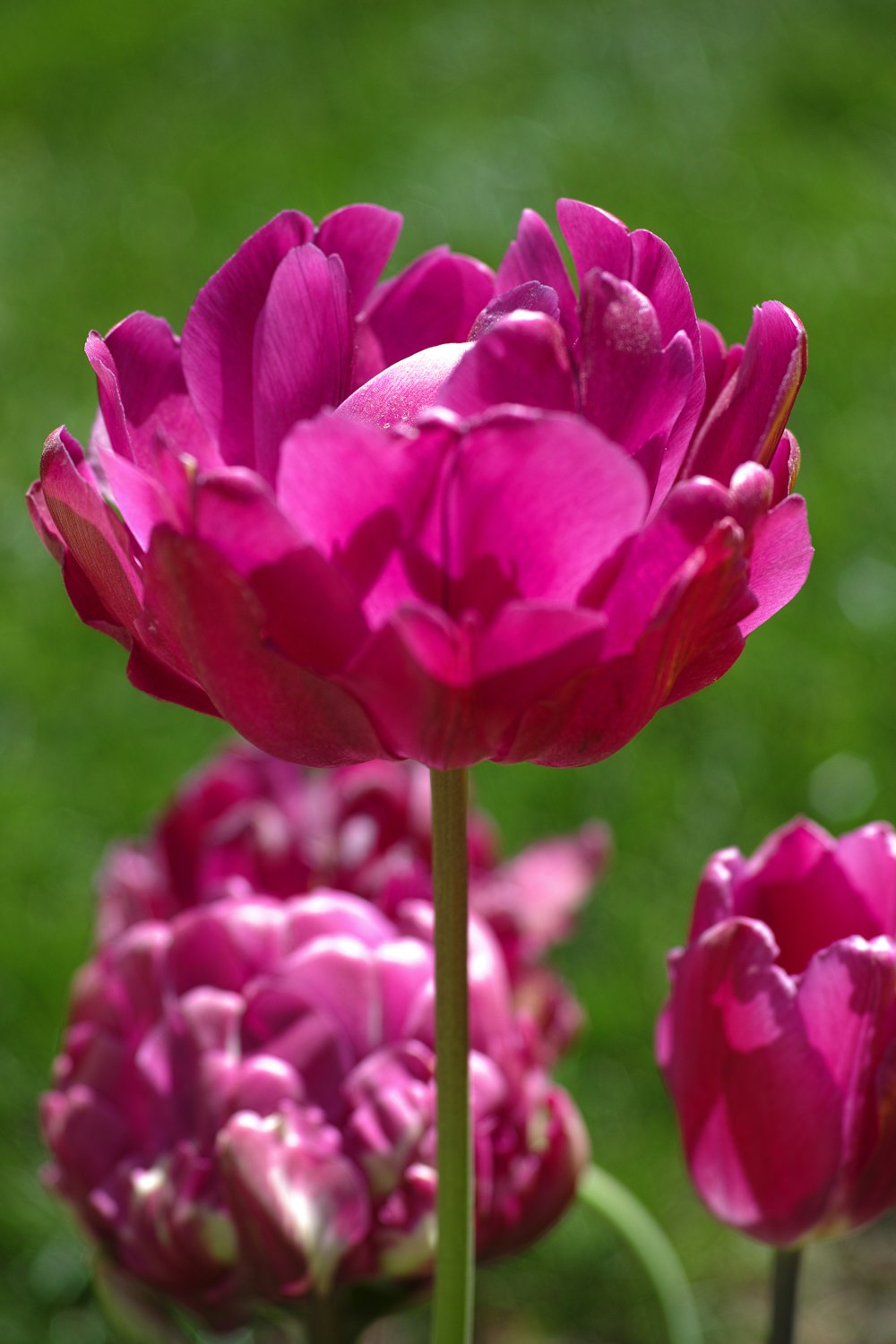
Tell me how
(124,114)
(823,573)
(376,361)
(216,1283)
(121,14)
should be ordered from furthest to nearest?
(121,14) < (124,114) < (823,573) < (216,1283) < (376,361)

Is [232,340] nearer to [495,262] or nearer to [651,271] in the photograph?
[651,271]

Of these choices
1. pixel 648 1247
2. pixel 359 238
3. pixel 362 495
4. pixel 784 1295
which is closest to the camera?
pixel 362 495

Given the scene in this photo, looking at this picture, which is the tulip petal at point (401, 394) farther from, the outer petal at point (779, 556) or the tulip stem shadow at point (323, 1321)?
the tulip stem shadow at point (323, 1321)

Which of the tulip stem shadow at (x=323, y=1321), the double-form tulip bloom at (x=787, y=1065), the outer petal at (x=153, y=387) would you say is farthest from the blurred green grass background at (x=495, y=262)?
the outer petal at (x=153, y=387)

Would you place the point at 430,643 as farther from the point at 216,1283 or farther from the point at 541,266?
the point at 216,1283

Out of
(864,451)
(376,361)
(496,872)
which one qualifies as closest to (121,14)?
(864,451)

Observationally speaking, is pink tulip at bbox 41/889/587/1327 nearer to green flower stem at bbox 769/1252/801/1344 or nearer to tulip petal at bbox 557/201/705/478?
green flower stem at bbox 769/1252/801/1344

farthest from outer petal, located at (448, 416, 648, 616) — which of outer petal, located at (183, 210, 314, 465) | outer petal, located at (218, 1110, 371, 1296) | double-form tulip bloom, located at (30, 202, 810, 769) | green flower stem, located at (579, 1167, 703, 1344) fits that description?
green flower stem, located at (579, 1167, 703, 1344)

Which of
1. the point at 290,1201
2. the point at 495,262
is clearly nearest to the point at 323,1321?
the point at 290,1201
